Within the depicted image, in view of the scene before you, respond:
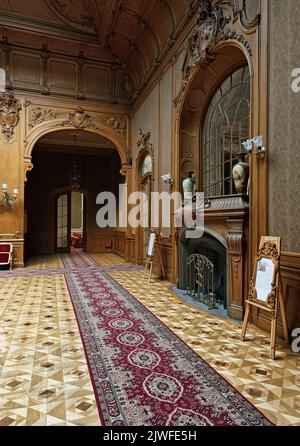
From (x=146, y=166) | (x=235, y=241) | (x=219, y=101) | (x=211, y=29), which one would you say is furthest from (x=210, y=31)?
(x=146, y=166)

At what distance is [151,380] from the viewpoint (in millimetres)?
2184

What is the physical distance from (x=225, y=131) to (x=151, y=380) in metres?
4.19

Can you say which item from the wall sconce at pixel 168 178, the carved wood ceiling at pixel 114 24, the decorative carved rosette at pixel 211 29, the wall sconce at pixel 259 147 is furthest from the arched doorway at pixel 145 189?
the wall sconce at pixel 259 147

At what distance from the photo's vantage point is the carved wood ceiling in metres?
6.25

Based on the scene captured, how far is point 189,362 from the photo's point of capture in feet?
8.16

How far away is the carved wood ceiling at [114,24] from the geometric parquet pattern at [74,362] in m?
5.73

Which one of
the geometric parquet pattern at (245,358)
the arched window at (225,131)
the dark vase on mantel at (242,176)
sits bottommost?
the geometric parquet pattern at (245,358)

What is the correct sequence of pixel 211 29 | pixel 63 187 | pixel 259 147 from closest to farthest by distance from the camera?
1. pixel 259 147
2. pixel 211 29
3. pixel 63 187

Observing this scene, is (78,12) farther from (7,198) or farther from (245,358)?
(245,358)

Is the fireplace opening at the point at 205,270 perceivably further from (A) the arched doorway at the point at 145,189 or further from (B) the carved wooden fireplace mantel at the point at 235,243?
(A) the arched doorway at the point at 145,189

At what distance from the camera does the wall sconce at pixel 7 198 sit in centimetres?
775

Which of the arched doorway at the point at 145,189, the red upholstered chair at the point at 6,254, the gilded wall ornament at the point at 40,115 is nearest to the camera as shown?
the red upholstered chair at the point at 6,254

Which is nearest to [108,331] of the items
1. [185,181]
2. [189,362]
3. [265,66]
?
[189,362]

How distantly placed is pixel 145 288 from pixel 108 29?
22.2 ft
